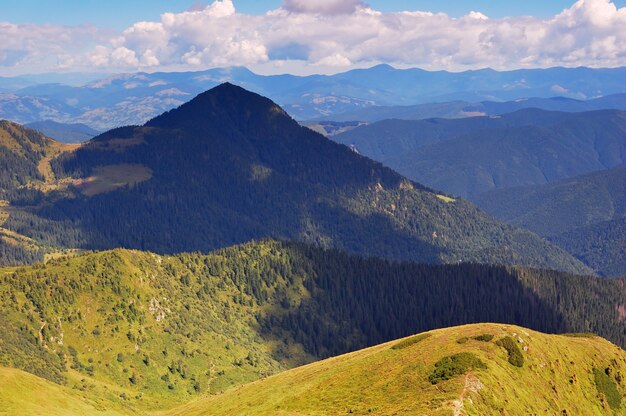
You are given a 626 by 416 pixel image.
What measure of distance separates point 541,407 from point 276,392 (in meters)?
62.1

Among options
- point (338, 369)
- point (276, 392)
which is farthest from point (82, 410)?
point (338, 369)

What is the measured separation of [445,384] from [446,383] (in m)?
0.47

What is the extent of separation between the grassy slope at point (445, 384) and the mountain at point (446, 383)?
260 mm

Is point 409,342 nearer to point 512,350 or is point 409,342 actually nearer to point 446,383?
point 512,350

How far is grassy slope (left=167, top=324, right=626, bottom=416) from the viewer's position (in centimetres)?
12456

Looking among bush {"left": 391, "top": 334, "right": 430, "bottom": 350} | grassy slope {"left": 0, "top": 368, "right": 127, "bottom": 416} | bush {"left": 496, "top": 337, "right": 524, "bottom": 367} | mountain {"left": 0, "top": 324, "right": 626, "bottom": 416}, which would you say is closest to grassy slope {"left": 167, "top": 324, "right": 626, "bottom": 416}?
mountain {"left": 0, "top": 324, "right": 626, "bottom": 416}

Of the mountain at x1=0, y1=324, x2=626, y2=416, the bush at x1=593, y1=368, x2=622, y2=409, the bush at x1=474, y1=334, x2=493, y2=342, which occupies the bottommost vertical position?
the bush at x1=593, y1=368, x2=622, y2=409

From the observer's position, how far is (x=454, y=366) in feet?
438

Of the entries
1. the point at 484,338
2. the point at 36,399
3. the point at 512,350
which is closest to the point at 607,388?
the point at 512,350

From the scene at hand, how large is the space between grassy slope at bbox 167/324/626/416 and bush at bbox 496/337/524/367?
1.60 m

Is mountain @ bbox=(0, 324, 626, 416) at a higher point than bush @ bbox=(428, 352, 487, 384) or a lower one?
lower

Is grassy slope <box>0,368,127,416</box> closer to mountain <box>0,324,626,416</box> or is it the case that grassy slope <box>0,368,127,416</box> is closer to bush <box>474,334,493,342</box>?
mountain <box>0,324,626,416</box>

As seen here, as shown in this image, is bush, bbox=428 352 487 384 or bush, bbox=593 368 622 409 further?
bush, bbox=593 368 622 409

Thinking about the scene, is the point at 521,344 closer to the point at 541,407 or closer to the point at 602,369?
the point at 541,407
